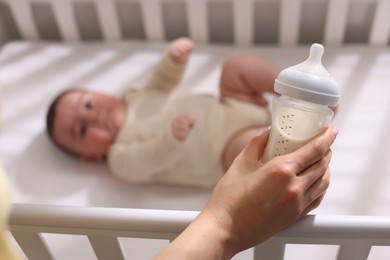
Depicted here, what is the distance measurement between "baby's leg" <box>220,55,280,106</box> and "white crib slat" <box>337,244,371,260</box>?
482 mm

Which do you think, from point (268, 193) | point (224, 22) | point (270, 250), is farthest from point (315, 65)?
point (224, 22)

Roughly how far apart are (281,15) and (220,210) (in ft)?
2.70

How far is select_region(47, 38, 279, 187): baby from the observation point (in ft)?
3.25

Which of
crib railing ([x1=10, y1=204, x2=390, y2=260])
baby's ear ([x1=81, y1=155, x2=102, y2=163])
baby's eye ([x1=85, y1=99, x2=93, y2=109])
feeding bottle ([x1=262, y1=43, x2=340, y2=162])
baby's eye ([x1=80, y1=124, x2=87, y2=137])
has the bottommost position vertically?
baby's ear ([x1=81, y1=155, x2=102, y2=163])

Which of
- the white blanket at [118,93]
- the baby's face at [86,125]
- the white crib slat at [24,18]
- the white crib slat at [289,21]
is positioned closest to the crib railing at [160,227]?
the white blanket at [118,93]

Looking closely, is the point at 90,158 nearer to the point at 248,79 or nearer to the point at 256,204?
the point at 248,79

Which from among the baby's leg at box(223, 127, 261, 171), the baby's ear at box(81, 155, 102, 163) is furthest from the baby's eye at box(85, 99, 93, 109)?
the baby's leg at box(223, 127, 261, 171)

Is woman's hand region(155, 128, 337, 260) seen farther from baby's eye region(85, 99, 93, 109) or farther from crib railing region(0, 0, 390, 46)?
crib railing region(0, 0, 390, 46)

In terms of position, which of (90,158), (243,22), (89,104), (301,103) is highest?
(301,103)

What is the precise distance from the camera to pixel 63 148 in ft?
3.52

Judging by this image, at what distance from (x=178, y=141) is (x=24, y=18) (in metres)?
0.71

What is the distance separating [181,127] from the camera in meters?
0.98

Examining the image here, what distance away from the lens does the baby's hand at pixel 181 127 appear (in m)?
0.97

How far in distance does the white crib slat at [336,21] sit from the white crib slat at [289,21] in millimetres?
78
